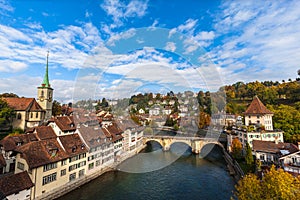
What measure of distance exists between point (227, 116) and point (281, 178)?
36.9m

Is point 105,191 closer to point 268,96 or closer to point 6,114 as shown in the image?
point 6,114

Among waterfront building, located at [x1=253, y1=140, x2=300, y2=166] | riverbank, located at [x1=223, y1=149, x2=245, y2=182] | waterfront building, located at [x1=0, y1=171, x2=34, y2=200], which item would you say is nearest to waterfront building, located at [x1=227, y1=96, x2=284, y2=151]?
waterfront building, located at [x1=253, y1=140, x2=300, y2=166]

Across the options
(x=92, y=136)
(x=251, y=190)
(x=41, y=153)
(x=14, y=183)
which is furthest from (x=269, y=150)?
(x=14, y=183)

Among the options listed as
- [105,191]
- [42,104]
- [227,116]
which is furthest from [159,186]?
[227,116]

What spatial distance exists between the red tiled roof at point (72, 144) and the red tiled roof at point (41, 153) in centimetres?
55

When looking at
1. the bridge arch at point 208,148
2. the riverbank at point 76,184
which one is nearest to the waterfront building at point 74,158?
the riverbank at point 76,184

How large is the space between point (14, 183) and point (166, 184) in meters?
12.4

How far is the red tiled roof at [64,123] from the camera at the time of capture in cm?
2170

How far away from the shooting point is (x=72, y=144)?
17.2 m

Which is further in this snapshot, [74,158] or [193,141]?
[193,141]

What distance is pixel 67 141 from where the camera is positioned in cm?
1706

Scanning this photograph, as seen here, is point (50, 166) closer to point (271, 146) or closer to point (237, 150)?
point (237, 150)

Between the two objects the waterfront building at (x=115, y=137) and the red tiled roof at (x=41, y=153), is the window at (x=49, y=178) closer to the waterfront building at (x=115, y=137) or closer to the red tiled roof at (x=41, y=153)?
the red tiled roof at (x=41, y=153)

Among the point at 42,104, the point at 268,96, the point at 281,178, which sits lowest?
the point at 281,178
